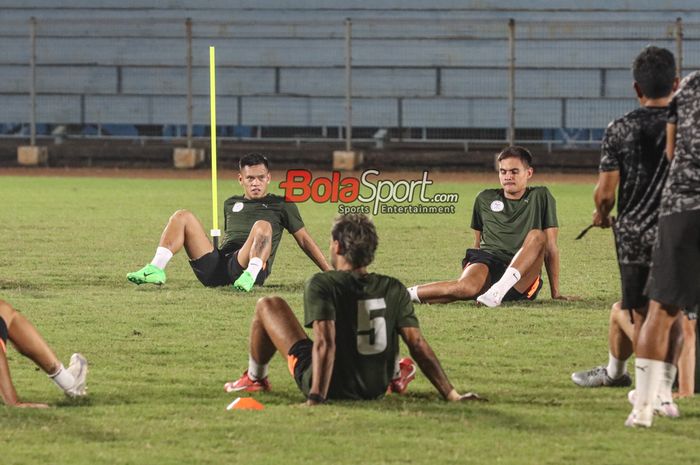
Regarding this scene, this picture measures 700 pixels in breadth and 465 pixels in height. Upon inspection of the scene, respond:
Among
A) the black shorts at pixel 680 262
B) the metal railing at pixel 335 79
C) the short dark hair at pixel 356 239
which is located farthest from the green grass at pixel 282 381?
the metal railing at pixel 335 79

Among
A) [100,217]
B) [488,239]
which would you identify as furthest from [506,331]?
[100,217]

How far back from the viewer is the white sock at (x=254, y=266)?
37.7ft

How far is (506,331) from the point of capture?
9.66 meters

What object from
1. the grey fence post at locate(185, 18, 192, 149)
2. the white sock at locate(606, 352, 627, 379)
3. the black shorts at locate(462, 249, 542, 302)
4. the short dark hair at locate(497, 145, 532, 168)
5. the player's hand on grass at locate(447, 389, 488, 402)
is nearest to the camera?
the player's hand on grass at locate(447, 389, 488, 402)

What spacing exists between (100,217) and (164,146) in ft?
35.1

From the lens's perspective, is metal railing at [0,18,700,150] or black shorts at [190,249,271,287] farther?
metal railing at [0,18,700,150]

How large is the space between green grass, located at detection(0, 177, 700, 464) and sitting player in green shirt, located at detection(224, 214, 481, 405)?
0.12 metres

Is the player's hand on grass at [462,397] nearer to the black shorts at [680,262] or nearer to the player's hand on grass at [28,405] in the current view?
the black shorts at [680,262]

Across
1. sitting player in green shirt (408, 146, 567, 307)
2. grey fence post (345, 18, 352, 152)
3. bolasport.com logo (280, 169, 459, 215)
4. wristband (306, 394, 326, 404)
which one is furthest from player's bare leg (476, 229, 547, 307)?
grey fence post (345, 18, 352, 152)

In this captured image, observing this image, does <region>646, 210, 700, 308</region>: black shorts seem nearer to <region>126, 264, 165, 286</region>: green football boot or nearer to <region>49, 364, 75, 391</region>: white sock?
<region>49, 364, 75, 391</region>: white sock

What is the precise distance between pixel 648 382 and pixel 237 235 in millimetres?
6066

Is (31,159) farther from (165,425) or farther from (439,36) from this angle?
(165,425)

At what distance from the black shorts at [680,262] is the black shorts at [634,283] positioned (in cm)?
38

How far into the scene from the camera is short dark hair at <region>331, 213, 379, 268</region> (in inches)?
265
